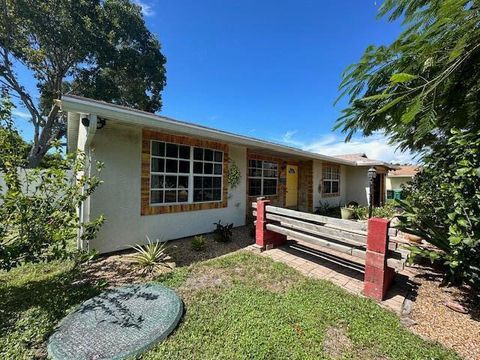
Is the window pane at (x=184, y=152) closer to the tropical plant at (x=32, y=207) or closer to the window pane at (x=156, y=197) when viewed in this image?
the window pane at (x=156, y=197)

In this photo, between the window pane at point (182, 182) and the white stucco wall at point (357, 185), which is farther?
the white stucco wall at point (357, 185)

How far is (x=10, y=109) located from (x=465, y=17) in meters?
5.17

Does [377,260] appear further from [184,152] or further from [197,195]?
[184,152]

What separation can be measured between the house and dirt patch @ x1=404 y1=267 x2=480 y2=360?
191 inches

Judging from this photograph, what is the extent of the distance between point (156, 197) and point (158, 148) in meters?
1.22

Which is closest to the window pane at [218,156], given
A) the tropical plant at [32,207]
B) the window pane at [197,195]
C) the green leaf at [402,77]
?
the window pane at [197,195]

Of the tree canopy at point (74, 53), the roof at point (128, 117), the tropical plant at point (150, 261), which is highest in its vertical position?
the tree canopy at point (74, 53)

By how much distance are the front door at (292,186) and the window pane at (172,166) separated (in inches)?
237

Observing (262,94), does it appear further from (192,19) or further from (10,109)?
(10,109)

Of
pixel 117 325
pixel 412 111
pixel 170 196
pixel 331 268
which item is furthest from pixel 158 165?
pixel 412 111

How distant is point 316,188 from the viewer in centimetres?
1059

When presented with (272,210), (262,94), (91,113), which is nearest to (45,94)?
(262,94)

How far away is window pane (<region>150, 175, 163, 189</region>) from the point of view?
527cm

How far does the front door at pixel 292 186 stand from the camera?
10265 millimetres
